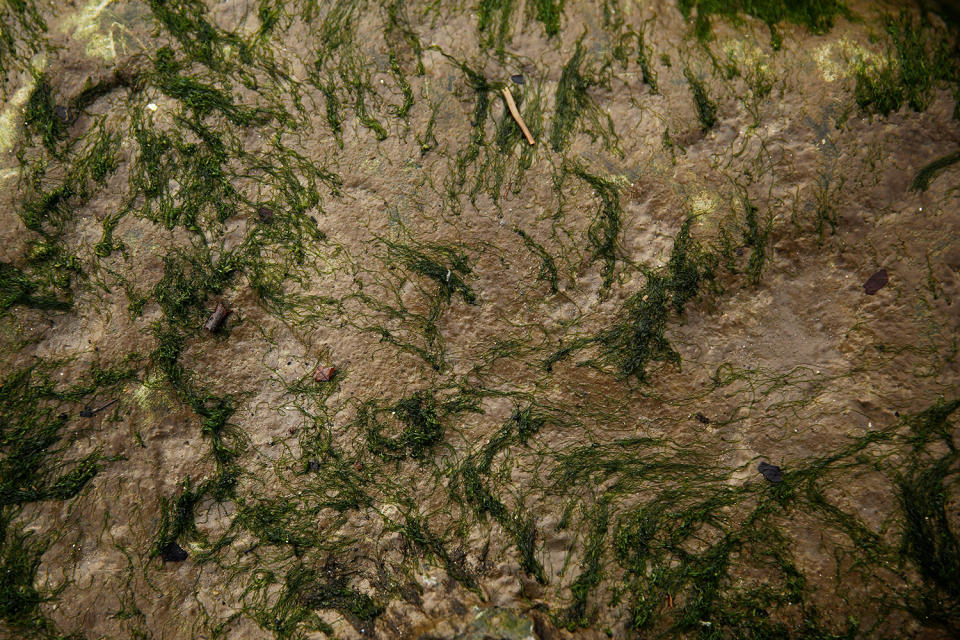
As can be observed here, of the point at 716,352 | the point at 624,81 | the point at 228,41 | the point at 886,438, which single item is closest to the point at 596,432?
the point at 716,352

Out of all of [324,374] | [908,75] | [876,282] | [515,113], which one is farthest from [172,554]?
[908,75]

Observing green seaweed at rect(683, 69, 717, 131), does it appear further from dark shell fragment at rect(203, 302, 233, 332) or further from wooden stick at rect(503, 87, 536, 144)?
dark shell fragment at rect(203, 302, 233, 332)

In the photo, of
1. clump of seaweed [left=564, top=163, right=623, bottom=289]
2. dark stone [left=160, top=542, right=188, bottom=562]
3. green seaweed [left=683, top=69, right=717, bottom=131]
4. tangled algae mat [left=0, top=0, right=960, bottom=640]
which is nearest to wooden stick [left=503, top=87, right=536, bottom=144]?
tangled algae mat [left=0, top=0, right=960, bottom=640]

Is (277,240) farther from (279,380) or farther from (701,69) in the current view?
(701,69)

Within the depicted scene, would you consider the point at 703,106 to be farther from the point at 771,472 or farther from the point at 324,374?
the point at 324,374

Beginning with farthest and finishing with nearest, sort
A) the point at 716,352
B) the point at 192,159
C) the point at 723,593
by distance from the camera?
the point at 192,159 → the point at 716,352 → the point at 723,593
